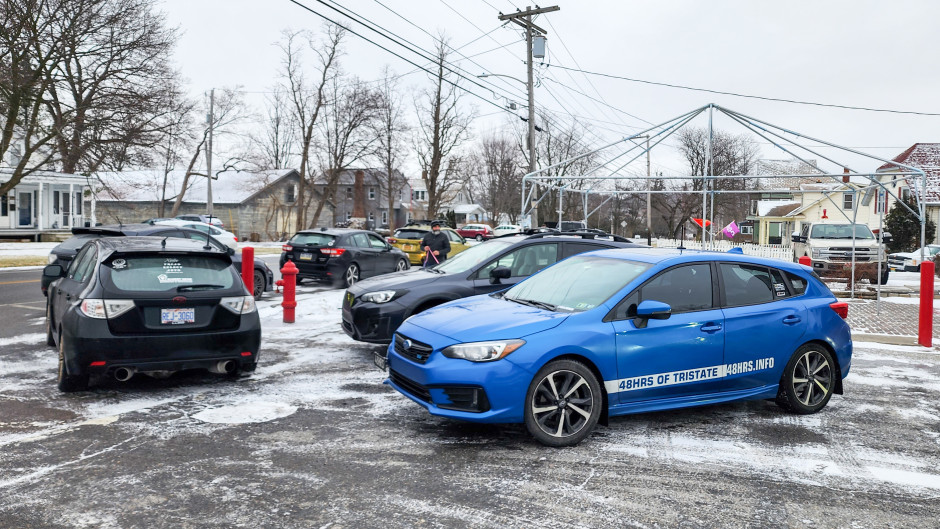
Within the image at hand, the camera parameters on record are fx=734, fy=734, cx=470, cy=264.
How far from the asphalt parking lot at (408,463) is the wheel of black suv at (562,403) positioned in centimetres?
13

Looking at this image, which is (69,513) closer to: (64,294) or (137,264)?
(137,264)

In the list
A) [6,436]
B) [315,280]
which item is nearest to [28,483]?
[6,436]

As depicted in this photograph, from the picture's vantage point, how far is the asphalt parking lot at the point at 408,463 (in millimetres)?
4117

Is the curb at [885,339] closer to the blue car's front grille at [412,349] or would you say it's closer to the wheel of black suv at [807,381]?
the wheel of black suv at [807,381]

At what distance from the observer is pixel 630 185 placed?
79.9 meters

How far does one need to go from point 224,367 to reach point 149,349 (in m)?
0.70

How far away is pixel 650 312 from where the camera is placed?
5.52 metres

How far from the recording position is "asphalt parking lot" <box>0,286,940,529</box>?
4.12m

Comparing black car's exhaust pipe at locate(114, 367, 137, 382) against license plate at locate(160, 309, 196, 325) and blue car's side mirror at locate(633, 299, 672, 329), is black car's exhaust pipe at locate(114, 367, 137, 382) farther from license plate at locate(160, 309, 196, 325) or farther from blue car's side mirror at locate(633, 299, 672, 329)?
blue car's side mirror at locate(633, 299, 672, 329)

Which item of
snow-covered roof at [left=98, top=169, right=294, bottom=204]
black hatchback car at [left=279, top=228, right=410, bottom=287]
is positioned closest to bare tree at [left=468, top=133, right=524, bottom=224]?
snow-covered roof at [left=98, top=169, right=294, bottom=204]

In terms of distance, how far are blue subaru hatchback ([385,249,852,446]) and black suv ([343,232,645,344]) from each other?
6.04 ft

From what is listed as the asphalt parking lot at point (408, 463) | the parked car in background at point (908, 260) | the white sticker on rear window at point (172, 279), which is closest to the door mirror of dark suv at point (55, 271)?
the asphalt parking lot at point (408, 463)

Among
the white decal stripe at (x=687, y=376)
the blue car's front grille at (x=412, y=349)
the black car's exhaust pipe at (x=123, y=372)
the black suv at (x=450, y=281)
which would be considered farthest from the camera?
the black suv at (x=450, y=281)

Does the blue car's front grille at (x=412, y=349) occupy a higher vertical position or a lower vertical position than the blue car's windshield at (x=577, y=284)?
lower
